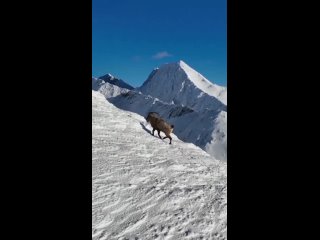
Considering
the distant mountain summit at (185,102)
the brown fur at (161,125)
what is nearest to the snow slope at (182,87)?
the distant mountain summit at (185,102)

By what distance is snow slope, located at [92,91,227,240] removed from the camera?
5.05m

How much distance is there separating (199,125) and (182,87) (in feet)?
281

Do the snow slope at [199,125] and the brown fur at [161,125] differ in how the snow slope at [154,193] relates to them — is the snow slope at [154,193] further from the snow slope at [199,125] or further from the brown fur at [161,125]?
the snow slope at [199,125]

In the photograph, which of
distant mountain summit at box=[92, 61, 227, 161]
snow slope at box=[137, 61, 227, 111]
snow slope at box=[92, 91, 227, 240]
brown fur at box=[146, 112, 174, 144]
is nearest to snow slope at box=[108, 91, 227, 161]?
distant mountain summit at box=[92, 61, 227, 161]

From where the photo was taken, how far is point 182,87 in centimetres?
14938

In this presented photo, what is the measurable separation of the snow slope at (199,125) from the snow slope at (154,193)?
30.5m

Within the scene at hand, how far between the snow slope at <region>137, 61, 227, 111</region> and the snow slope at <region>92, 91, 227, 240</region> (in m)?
109

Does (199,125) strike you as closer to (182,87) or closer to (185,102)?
(185,102)
